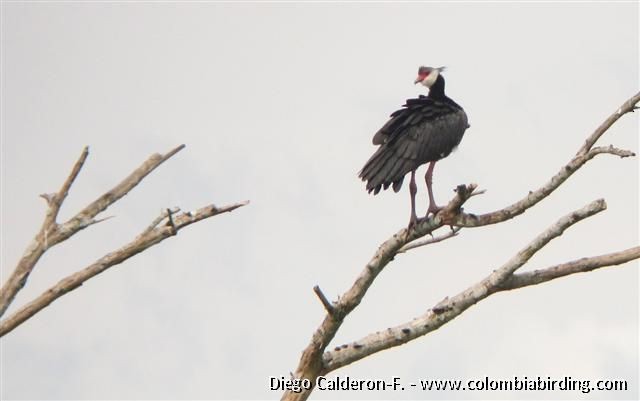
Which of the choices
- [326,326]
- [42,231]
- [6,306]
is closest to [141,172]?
[42,231]

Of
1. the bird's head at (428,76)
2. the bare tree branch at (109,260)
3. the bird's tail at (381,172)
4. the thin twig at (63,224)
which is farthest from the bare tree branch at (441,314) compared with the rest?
the bird's head at (428,76)

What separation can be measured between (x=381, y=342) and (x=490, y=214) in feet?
4.30

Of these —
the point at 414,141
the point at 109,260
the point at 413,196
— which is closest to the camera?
the point at 109,260

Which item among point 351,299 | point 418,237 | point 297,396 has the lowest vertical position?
point 297,396

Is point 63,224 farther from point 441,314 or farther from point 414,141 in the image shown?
point 414,141

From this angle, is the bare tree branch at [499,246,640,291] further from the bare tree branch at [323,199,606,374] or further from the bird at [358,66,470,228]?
the bird at [358,66,470,228]

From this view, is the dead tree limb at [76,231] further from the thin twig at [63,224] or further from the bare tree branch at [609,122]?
the bare tree branch at [609,122]

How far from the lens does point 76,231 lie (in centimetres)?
795

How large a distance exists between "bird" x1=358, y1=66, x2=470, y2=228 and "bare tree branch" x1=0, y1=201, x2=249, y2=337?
3.36 meters

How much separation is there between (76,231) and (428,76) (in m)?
6.31

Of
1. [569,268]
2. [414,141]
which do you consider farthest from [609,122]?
[414,141]

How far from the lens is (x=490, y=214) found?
928 centimetres

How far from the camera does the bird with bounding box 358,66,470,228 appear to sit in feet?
38.3

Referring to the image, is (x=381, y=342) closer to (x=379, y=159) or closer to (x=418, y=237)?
(x=418, y=237)
